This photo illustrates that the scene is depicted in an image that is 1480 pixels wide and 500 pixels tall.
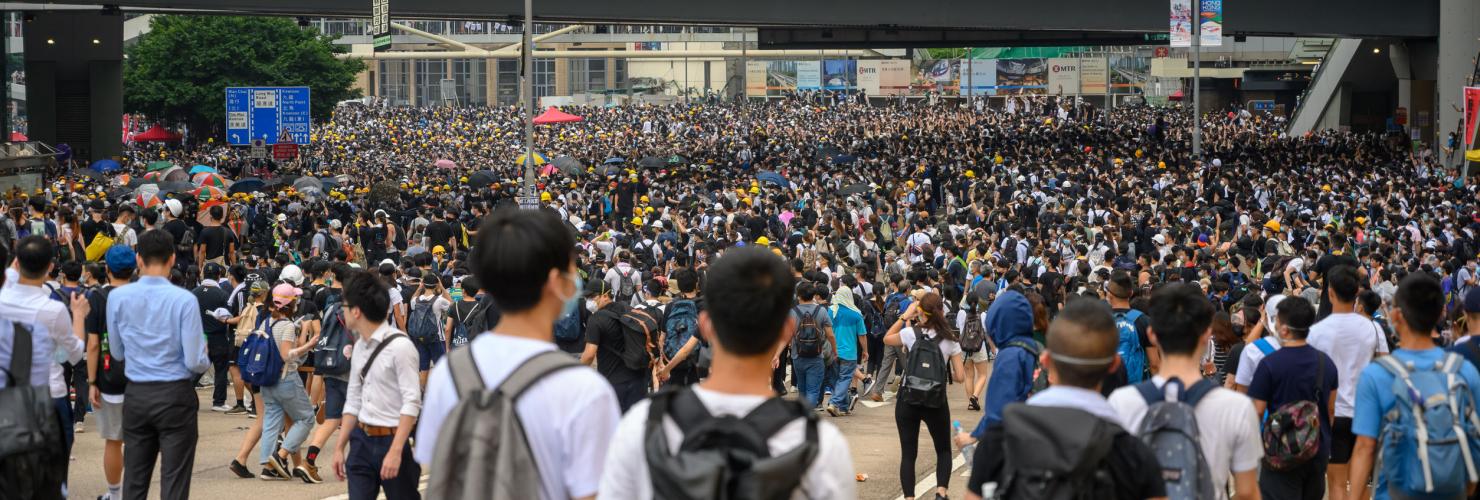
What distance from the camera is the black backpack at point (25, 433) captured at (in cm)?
555

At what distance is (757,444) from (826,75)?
9638cm

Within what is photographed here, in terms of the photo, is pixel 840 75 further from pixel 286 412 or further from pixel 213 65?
pixel 286 412

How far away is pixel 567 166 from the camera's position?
41.1m

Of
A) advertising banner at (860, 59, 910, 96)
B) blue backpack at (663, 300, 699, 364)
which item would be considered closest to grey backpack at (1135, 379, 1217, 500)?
blue backpack at (663, 300, 699, 364)

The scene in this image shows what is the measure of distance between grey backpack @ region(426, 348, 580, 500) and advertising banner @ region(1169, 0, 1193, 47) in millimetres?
33897

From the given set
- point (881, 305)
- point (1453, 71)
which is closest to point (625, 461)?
point (881, 305)

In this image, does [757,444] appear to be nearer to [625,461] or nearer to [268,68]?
[625,461]

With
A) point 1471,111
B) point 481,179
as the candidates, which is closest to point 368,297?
point 481,179

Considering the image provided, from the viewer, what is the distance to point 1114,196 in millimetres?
27781

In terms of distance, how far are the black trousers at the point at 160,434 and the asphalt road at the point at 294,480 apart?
2049mm

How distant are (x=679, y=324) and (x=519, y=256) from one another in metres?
7.54

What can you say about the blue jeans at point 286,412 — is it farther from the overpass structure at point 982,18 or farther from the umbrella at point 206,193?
the overpass structure at point 982,18

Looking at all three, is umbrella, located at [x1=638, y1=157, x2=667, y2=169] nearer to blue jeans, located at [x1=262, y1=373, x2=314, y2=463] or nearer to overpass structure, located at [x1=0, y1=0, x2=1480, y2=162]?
overpass structure, located at [x1=0, y1=0, x2=1480, y2=162]

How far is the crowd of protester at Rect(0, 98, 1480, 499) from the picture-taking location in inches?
146
